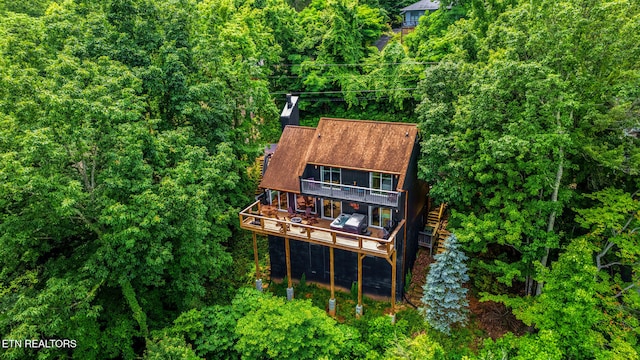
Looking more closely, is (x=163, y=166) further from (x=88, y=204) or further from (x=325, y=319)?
(x=325, y=319)

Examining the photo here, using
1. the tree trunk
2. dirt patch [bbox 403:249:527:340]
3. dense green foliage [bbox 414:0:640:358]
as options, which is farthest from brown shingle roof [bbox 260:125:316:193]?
the tree trunk

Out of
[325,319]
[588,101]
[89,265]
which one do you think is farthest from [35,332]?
[588,101]

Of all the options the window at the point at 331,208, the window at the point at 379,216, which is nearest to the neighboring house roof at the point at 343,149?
the window at the point at 331,208

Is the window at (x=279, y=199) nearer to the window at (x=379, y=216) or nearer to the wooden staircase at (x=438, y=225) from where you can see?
the window at (x=379, y=216)

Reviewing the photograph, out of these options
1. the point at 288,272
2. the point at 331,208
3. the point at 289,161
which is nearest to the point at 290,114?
the point at 289,161

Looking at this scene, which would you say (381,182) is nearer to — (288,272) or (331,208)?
(331,208)

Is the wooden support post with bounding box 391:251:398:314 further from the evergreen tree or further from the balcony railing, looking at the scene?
the balcony railing

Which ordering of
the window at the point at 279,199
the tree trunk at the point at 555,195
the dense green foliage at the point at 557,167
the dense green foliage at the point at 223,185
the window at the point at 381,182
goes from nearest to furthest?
the dense green foliage at the point at 223,185 < the dense green foliage at the point at 557,167 < the tree trunk at the point at 555,195 < the window at the point at 381,182 < the window at the point at 279,199

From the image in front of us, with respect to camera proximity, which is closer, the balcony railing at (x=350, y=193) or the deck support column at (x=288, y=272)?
the balcony railing at (x=350, y=193)
